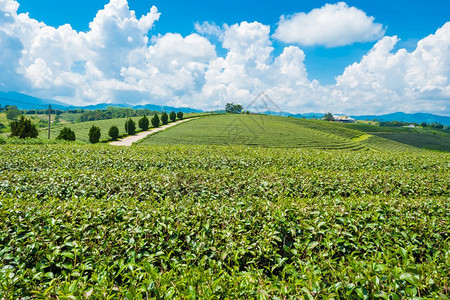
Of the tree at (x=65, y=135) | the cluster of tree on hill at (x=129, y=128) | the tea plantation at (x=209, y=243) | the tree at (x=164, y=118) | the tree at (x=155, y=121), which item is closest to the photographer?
the tea plantation at (x=209, y=243)

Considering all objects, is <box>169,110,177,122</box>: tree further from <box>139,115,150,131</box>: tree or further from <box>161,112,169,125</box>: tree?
<box>139,115,150,131</box>: tree

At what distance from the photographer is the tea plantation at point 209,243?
2270 mm

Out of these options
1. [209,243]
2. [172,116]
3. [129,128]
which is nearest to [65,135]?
[129,128]

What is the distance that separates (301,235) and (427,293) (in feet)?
5.37

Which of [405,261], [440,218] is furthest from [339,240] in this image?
[440,218]

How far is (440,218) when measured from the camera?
4.35 m

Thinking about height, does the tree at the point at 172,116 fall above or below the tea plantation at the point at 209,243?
above

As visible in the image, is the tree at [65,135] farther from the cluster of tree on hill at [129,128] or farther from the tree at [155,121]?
the tree at [155,121]

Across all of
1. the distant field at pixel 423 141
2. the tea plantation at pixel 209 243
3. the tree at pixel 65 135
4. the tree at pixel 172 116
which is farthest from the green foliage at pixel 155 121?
the distant field at pixel 423 141

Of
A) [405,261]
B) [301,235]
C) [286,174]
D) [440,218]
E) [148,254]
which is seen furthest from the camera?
[286,174]

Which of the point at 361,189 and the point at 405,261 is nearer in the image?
the point at 405,261

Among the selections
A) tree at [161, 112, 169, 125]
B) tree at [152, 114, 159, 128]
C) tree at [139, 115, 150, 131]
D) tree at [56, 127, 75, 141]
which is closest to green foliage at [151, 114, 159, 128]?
tree at [152, 114, 159, 128]

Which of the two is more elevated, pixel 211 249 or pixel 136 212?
pixel 136 212

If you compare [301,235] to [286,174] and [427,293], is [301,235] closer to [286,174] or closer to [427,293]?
[427,293]
